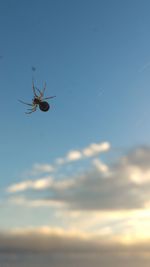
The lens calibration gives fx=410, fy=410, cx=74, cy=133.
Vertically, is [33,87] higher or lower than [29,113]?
higher

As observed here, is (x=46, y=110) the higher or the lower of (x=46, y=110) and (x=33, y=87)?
the lower
